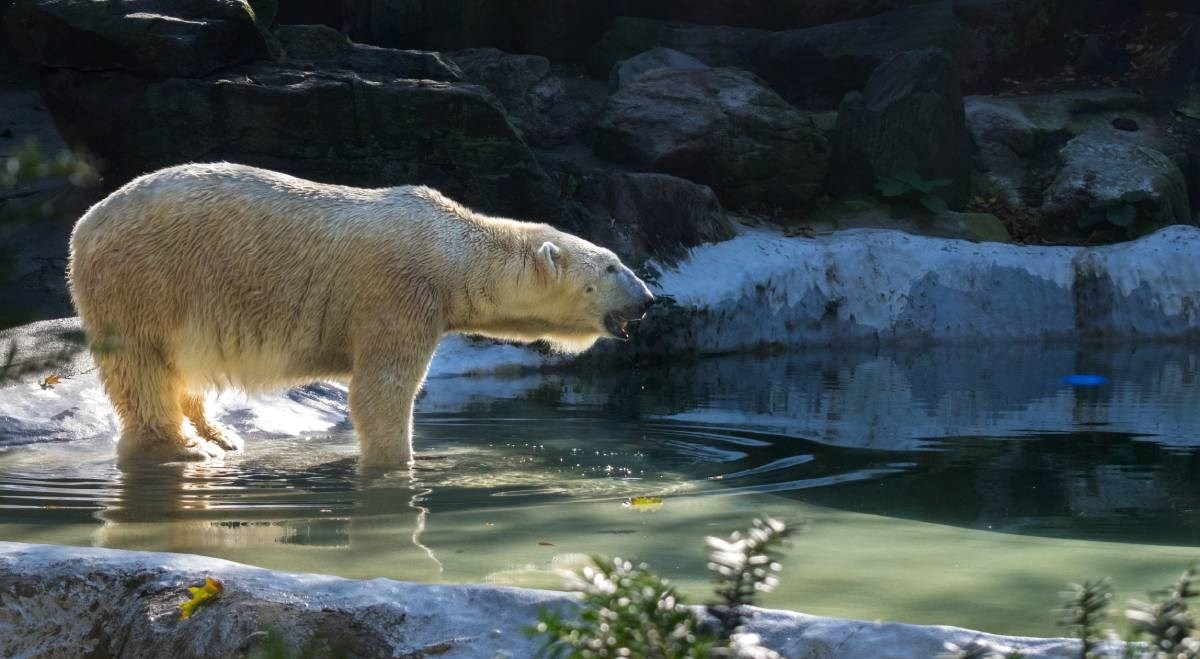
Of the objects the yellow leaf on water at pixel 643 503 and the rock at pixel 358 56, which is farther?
the rock at pixel 358 56

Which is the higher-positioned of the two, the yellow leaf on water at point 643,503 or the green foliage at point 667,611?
the green foliage at point 667,611

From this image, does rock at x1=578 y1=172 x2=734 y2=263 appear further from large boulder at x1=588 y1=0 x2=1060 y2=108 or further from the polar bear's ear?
the polar bear's ear

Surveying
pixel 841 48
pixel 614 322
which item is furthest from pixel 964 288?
pixel 614 322

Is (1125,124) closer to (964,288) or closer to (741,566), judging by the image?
(964,288)

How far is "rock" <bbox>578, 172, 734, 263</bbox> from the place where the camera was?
14.3m

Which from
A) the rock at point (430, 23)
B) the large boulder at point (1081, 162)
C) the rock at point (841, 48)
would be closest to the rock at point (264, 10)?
the rock at point (430, 23)

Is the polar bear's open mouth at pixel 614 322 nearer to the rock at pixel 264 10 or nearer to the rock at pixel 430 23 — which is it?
the rock at pixel 264 10

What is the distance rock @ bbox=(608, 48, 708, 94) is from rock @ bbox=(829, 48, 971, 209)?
268cm

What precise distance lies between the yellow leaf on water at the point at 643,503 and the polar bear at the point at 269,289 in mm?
1554

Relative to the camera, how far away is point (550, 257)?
725 centimetres

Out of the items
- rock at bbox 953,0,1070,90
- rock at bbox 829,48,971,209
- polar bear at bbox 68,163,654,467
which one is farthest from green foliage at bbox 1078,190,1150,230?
polar bear at bbox 68,163,654,467

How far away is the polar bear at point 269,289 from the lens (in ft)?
22.7

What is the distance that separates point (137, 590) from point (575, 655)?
221 centimetres

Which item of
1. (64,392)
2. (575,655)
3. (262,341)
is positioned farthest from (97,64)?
(575,655)
